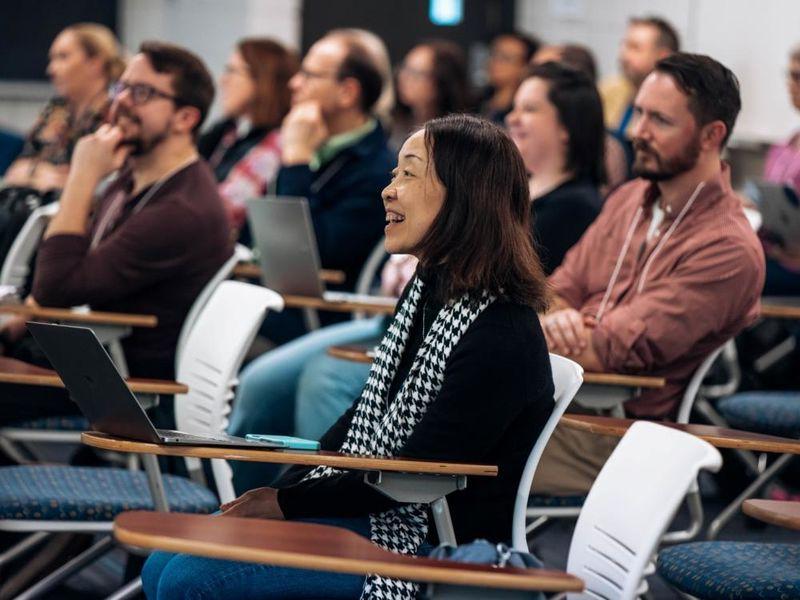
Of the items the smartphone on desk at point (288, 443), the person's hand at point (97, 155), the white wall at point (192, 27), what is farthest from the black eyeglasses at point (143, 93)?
the white wall at point (192, 27)

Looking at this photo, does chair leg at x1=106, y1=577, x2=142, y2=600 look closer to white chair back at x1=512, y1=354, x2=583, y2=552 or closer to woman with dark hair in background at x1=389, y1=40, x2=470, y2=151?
white chair back at x1=512, y1=354, x2=583, y2=552

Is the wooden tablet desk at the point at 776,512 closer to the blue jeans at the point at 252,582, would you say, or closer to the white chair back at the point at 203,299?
the blue jeans at the point at 252,582

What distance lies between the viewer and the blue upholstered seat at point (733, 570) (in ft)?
7.51

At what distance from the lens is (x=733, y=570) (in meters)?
2.37

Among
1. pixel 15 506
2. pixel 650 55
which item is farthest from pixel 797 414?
pixel 650 55

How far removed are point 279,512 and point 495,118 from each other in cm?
476

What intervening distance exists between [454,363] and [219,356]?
990mm

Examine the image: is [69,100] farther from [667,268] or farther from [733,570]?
[733,570]

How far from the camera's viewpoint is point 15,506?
8.89ft

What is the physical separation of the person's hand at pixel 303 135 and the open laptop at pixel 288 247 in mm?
620

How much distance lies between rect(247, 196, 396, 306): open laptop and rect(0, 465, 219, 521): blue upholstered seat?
3.39 ft

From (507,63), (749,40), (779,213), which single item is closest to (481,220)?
(779,213)

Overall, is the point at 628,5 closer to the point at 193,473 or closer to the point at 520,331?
the point at 193,473

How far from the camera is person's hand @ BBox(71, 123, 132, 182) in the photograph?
3846mm
